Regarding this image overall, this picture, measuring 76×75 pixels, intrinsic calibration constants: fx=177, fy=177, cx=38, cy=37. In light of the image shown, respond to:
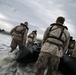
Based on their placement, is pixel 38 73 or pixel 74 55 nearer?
pixel 38 73

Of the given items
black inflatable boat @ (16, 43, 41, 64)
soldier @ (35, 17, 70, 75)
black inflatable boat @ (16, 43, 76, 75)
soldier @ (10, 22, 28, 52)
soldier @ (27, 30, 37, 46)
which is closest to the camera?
soldier @ (35, 17, 70, 75)

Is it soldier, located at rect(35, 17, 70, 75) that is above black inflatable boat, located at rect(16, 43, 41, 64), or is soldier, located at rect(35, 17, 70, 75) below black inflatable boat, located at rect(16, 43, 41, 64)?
above

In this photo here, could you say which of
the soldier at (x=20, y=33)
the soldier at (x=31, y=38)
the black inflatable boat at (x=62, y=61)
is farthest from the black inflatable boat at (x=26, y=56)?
the soldier at (x=31, y=38)

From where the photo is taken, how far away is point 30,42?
17.8 metres

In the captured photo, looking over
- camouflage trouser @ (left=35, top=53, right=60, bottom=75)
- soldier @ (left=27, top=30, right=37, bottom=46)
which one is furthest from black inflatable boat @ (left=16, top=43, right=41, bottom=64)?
soldier @ (left=27, top=30, right=37, bottom=46)

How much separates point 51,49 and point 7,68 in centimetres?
261

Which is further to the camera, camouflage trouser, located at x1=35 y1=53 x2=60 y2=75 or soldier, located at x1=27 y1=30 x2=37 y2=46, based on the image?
soldier, located at x1=27 y1=30 x2=37 y2=46

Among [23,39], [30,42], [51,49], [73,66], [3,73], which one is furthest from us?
[30,42]

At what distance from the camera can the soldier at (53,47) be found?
579 centimetres

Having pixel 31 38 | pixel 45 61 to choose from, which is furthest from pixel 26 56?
pixel 31 38

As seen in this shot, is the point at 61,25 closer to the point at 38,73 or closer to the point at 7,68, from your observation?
the point at 38,73

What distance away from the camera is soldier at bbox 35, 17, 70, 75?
579 centimetres

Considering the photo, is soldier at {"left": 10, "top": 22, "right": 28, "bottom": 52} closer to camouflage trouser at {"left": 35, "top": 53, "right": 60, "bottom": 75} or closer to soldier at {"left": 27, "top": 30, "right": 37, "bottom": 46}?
camouflage trouser at {"left": 35, "top": 53, "right": 60, "bottom": 75}

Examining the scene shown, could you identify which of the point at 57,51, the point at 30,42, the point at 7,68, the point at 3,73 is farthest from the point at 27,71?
the point at 30,42
